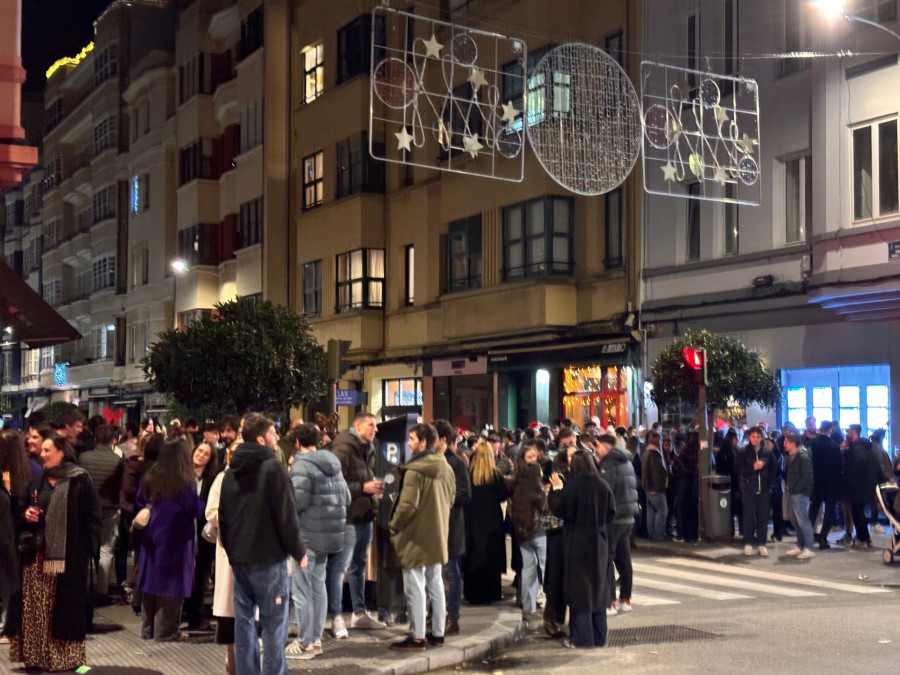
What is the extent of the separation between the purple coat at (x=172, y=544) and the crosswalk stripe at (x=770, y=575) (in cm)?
799

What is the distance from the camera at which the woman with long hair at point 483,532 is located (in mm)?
12719

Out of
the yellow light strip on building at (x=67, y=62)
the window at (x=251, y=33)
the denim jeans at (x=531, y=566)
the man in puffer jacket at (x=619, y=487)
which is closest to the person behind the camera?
the man in puffer jacket at (x=619, y=487)

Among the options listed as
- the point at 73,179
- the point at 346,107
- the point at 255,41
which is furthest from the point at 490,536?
the point at 73,179

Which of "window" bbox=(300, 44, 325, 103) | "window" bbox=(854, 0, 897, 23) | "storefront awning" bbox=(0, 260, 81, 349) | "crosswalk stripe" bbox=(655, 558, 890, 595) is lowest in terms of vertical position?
"crosswalk stripe" bbox=(655, 558, 890, 595)

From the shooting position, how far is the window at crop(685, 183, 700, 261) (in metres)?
25.8

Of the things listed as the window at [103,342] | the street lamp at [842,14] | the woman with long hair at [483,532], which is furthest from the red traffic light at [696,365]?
the window at [103,342]

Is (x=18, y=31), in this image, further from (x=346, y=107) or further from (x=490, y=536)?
(x=346, y=107)

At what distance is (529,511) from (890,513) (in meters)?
6.35

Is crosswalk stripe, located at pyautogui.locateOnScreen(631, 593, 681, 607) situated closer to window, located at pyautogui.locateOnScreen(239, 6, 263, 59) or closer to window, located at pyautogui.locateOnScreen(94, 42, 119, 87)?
window, located at pyautogui.locateOnScreen(239, 6, 263, 59)

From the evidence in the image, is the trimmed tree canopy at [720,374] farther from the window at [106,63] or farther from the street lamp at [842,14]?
the window at [106,63]

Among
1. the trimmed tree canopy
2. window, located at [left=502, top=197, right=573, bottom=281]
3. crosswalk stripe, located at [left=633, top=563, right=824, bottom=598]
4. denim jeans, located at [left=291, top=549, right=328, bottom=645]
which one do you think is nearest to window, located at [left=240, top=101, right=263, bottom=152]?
window, located at [left=502, top=197, right=573, bottom=281]

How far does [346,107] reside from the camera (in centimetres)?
3697

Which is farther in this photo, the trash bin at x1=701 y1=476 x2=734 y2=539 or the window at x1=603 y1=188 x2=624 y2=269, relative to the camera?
the window at x1=603 y1=188 x2=624 y2=269

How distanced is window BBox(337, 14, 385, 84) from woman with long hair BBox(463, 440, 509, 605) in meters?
24.7
